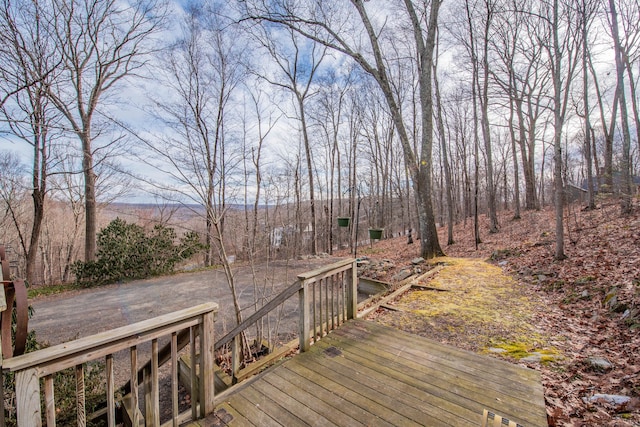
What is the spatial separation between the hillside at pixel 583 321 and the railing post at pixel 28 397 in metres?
3.20

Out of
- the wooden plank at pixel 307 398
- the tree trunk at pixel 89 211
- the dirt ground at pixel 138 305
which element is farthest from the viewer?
the tree trunk at pixel 89 211

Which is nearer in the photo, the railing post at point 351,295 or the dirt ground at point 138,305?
the railing post at point 351,295

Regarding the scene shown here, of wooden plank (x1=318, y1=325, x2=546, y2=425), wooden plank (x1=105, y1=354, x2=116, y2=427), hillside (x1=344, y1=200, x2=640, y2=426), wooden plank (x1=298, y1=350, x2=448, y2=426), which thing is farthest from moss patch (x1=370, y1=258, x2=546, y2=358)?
wooden plank (x1=105, y1=354, x2=116, y2=427)

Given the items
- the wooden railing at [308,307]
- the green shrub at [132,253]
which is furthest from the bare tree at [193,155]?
the green shrub at [132,253]

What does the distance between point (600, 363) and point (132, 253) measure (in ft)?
37.6

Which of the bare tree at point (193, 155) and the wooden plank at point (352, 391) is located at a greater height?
the bare tree at point (193, 155)

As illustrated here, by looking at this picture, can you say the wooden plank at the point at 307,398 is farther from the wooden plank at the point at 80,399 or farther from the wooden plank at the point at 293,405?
the wooden plank at the point at 80,399

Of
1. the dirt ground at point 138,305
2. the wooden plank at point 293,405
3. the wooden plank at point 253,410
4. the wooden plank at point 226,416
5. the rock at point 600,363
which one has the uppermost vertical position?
the rock at point 600,363

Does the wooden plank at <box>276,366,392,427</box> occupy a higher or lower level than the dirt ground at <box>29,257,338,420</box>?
higher

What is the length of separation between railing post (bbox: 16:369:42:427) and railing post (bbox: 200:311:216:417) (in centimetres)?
86

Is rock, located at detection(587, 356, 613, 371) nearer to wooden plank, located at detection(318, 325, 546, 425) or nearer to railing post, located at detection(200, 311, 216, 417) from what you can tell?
wooden plank, located at detection(318, 325, 546, 425)

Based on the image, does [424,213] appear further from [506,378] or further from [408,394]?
[408,394]

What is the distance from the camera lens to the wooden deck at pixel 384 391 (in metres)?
1.95

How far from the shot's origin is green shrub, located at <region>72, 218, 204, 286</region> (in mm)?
8664
